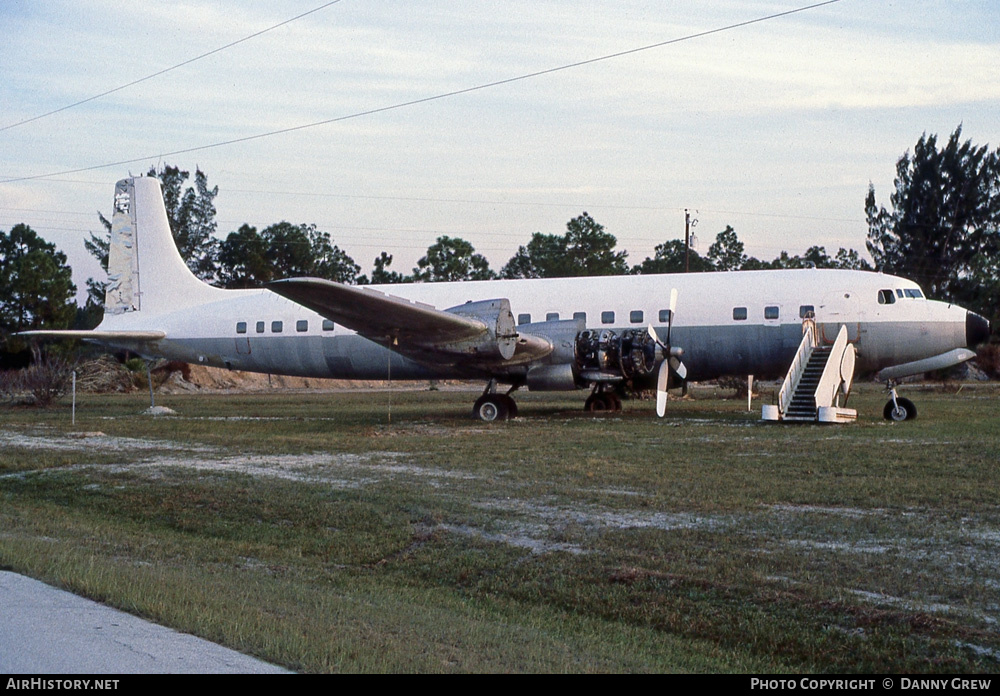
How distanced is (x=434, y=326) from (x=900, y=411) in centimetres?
1105

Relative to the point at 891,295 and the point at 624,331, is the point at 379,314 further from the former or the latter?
the point at 891,295

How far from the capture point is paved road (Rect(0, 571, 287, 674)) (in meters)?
5.07

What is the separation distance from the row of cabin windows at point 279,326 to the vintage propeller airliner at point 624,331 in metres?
0.08

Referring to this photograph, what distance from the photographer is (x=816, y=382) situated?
→ 2203 cm

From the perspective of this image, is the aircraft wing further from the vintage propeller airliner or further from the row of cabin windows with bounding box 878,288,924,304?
the row of cabin windows with bounding box 878,288,924,304

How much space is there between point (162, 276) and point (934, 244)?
60.5m

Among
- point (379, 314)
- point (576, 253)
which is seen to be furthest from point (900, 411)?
point (576, 253)

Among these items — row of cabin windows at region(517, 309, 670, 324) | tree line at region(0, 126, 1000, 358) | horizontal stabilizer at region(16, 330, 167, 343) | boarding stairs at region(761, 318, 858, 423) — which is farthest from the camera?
tree line at region(0, 126, 1000, 358)

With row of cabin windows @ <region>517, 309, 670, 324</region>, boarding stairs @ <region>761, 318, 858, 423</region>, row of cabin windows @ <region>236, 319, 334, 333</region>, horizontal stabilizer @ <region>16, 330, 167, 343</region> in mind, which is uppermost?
row of cabin windows @ <region>517, 309, 670, 324</region>

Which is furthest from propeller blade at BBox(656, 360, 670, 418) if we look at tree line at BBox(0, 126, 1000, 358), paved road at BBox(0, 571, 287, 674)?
tree line at BBox(0, 126, 1000, 358)

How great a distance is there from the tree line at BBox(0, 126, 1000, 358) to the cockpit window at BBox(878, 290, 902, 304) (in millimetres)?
41588

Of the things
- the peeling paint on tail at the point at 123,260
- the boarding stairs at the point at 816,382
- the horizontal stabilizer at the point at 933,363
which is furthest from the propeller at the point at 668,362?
the peeling paint on tail at the point at 123,260

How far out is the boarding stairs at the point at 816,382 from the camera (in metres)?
21.0
